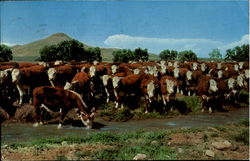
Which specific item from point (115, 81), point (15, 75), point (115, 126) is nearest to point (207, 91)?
point (115, 81)

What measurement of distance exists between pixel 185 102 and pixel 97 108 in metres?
5.44

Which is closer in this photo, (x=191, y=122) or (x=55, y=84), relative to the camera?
(x=191, y=122)

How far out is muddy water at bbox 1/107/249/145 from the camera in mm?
12620

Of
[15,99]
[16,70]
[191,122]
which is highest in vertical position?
[16,70]

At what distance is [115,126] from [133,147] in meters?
5.59

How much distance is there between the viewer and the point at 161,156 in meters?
8.46

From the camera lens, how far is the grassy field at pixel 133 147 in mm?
8633

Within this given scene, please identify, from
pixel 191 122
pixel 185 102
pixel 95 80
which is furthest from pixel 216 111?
pixel 95 80

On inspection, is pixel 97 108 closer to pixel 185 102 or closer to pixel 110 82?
pixel 110 82

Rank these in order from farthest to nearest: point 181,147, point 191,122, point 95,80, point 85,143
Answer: point 95,80, point 191,122, point 85,143, point 181,147

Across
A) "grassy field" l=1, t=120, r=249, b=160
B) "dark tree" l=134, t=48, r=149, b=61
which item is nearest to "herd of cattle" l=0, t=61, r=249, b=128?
"grassy field" l=1, t=120, r=249, b=160

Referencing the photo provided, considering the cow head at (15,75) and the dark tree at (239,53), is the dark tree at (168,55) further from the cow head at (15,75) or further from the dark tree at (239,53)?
the cow head at (15,75)

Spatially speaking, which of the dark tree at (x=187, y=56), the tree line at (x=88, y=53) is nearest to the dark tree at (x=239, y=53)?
the tree line at (x=88, y=53)

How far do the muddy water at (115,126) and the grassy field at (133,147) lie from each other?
80.5 inches
